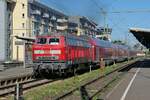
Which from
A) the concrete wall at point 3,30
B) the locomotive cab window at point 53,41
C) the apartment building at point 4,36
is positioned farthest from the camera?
the apartment building at point 4,36

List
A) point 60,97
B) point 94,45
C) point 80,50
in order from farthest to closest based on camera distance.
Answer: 1. point 94,45
2. point 80,50
3. point 60,97

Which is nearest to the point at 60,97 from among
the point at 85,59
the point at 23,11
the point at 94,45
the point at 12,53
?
the point at 85,59

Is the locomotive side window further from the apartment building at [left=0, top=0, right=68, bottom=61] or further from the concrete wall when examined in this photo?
the concrete wall

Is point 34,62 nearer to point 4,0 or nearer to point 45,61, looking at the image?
point 45,61

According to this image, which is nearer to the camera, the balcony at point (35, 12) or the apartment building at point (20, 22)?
the apartment building at point (20, 22)

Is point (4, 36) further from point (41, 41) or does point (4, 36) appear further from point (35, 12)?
point (41, 41)

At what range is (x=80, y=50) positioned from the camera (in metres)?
37.5

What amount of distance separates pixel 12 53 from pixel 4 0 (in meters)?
15.2

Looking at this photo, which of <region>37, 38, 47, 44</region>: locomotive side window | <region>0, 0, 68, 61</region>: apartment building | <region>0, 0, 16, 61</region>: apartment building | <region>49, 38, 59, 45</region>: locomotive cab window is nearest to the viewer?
<region>49, 38, 59, 45</region>: locomotive cab window

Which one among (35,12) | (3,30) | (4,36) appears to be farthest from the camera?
(35,12)

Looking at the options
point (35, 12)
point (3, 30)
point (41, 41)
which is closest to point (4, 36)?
point (3, 30)

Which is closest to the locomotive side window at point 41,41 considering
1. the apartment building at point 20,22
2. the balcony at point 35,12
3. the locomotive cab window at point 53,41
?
the locomotive cab window at point 53,41

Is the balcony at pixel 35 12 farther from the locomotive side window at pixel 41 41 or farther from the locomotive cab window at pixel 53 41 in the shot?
the locomotive cab window at pixel 53 41

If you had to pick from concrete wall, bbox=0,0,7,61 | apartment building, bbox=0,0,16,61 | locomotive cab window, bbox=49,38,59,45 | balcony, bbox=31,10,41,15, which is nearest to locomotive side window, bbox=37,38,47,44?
locomotive cab window, bbox=49,38,59,45
